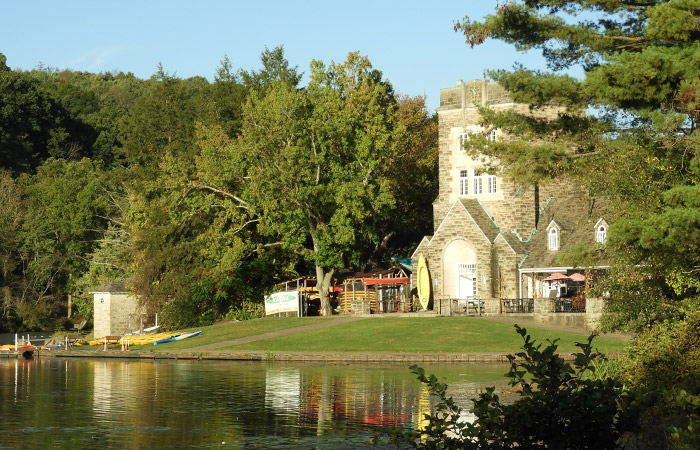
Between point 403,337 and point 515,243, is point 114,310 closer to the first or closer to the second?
point 403,337

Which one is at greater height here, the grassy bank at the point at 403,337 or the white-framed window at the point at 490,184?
the white-framed window at the point at 490,184

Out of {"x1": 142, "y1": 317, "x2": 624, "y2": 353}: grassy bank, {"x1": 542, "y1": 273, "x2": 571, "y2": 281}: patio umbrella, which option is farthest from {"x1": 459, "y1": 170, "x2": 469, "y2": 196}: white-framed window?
{"x1": 142, "y1": 317, "x2": 624, "y2": 353}: grassy bank

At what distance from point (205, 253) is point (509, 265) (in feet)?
58.6

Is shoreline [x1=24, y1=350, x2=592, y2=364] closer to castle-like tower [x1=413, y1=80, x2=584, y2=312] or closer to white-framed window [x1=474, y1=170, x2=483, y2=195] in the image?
castle-like tower [x1=413, y1=80, x2=584, y2=312]

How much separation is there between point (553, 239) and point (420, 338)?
50.1 ft

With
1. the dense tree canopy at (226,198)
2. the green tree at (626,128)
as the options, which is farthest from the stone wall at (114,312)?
the green tree at (626,128)

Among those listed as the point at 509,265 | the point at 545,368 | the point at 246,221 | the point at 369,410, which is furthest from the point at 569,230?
the point at 545,368

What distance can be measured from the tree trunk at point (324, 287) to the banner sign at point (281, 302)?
1.55 m

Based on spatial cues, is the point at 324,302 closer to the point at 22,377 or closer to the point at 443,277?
the point at 443,277

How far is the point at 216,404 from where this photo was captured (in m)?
24.8

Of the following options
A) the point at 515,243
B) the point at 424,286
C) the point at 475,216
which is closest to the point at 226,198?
the point at 424,286

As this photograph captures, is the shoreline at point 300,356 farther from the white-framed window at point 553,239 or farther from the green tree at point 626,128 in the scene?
the white-framed window at point 553,239

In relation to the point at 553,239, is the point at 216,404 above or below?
below

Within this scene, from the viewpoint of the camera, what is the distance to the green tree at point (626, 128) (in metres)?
20.1
